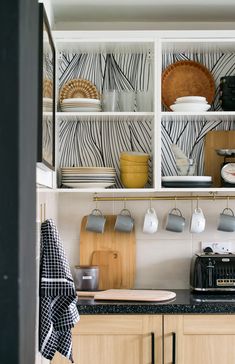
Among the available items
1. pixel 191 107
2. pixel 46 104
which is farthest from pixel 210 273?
pixel 46 104

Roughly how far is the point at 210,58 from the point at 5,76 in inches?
118

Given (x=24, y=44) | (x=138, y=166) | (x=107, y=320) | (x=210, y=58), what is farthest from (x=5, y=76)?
(x=210, y=58)

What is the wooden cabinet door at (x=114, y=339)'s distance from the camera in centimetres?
255

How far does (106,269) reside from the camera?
10.1 feet

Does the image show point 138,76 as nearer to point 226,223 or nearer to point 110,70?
point 110,70

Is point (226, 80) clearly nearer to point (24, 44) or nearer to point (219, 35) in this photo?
point (219, 35)

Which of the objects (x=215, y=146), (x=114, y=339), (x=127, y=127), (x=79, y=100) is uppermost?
(x=79, y=100)

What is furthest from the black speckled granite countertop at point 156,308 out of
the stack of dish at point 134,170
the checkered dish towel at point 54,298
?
the stack of dish at point 134,170

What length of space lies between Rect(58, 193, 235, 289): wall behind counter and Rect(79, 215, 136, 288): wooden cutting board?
0.15 ft

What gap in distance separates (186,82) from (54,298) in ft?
5.09

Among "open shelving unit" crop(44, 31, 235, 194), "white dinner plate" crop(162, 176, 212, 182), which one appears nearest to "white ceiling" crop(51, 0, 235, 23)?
"open shelving unit" crop(44, 31, 235, 194)

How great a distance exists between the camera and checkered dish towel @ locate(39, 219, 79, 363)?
6.56ft

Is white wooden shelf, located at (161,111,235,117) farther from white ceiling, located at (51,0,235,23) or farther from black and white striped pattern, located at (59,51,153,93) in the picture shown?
white ceiling, located at (51,0,235,23)

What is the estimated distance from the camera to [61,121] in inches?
123
